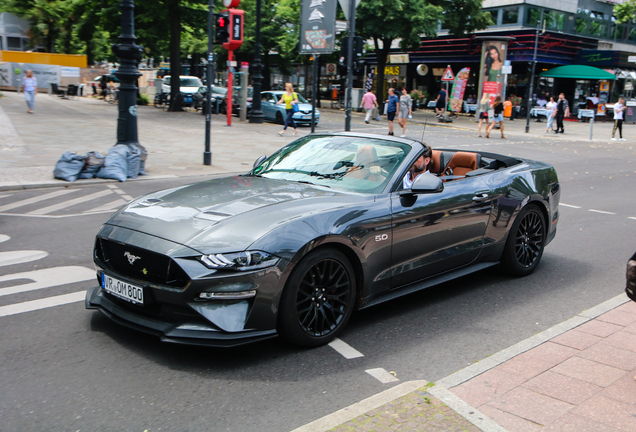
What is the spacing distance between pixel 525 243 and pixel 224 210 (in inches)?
136

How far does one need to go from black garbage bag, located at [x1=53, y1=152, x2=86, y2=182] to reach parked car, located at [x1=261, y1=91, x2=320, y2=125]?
16.2 m

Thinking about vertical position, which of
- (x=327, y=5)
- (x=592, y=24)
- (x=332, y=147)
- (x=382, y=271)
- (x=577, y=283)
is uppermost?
(x=592, y=24)

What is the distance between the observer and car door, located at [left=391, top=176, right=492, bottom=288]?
4.66 metres

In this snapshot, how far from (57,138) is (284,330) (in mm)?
15948

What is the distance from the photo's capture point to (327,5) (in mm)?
19531

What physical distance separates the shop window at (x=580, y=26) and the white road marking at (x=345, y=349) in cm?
4547

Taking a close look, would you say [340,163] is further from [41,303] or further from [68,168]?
[68,168]

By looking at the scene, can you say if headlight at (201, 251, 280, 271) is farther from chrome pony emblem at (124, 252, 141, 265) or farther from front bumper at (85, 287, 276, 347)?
chrome pony emblem at (124, 252, 141, 265)

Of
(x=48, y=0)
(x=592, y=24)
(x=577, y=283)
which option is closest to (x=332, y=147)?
(x=577, y=283)

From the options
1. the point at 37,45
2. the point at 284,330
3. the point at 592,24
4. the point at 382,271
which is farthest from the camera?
the point at 37,45

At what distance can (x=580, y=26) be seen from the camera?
43.7 meters

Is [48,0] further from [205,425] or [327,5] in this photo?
[205,425]

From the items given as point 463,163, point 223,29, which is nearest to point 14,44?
point 223,29

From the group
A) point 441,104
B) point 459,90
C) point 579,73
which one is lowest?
point 441,104
